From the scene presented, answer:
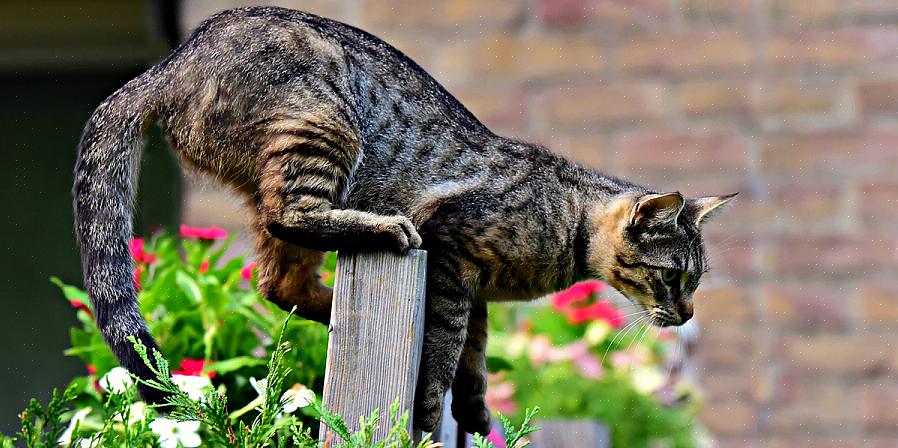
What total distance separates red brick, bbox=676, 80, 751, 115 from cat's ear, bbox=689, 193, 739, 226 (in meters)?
2.07

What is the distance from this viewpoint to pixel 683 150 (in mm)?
4945

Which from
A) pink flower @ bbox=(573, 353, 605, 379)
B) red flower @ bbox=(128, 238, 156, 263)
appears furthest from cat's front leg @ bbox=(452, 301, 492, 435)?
pink flower @ bbox=(573, 353, 605, 379)

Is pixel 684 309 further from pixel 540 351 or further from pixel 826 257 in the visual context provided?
pixel 826 257

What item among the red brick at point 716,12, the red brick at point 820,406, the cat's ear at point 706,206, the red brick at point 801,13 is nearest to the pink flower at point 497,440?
the cat's ear at point 706,206

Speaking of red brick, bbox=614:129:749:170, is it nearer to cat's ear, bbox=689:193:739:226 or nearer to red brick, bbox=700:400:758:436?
red brick, bbox=700:400:758:436

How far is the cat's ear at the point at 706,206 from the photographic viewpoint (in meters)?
2.89

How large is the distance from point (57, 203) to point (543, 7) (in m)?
2.44

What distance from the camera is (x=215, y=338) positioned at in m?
3.01

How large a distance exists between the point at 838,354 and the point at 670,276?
243cm

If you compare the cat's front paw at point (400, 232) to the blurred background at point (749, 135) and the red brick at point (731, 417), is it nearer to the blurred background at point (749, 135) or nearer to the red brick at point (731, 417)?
the blurred background at point (749, 135)

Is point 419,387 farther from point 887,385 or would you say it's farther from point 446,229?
point 887,385

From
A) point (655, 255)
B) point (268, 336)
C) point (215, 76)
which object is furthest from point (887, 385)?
point (215, 76)

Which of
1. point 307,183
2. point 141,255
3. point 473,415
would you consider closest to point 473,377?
point 473,415

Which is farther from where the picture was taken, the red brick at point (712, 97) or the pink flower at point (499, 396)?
the red brick at point (712, 97)
